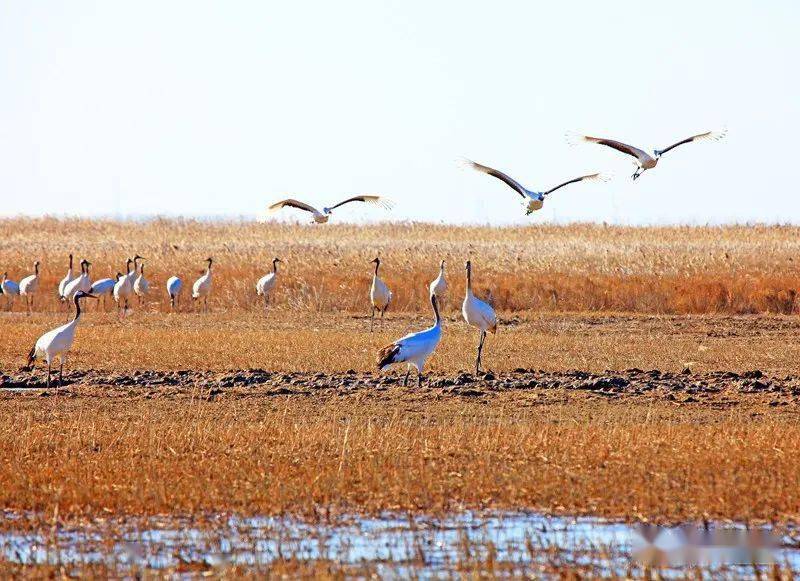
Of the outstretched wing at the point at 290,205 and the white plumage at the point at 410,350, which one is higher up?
the outstretched wing at the point at 290,205

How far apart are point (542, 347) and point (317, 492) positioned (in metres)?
11.2

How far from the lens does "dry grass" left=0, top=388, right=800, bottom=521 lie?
8734 millimetres

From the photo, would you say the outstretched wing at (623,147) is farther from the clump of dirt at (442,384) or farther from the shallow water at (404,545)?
the shallow water at (404,545)

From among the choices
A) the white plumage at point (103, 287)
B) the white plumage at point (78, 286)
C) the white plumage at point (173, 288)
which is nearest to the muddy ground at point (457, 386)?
the white plumage at point (78, 286)

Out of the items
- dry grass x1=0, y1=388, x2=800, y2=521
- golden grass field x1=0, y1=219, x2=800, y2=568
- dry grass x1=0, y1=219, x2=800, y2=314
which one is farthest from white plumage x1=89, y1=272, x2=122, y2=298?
dry grass x1=0, y1=388, x2=800, y2=521

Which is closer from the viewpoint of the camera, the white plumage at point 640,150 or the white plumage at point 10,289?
the white plumage at point 640,150

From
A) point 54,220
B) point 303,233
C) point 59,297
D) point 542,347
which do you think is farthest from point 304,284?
point 54,220

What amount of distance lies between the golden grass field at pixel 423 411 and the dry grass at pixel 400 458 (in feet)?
0.10

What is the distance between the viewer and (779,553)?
7496mm

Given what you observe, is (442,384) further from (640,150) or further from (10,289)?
(10,289)

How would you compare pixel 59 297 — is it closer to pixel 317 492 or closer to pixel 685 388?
pixel 685 388

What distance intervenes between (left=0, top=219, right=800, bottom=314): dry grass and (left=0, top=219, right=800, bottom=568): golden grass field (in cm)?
10

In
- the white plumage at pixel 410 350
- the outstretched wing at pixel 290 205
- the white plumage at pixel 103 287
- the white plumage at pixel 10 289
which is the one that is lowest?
the white plumage at pixel 10 289

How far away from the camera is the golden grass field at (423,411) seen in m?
8.95
